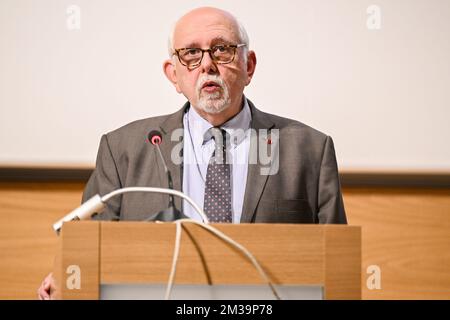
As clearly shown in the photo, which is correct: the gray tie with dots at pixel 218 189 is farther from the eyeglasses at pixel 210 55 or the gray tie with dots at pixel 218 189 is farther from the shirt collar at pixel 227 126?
the eyeglasses at pixel 210 55

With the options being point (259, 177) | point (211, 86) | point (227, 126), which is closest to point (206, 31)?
point (211, 86)

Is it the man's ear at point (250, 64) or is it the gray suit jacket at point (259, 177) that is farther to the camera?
the man's ear at point (250, 64)

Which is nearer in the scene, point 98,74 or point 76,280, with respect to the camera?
point 76,280

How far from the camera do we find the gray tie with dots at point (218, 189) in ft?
7.00

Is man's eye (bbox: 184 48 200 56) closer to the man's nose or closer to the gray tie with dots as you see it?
the man's nose

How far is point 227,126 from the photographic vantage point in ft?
7.81

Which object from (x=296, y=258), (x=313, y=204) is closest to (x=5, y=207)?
(x=313, y=204)

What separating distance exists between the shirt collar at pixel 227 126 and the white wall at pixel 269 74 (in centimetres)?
19

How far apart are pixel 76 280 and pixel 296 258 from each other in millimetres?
400

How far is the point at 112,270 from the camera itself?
1.29 m

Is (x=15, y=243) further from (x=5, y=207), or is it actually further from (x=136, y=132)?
(x=136, y=132)

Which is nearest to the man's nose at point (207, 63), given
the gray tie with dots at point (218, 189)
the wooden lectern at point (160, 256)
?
the gray tie with dots at point (218, 189)

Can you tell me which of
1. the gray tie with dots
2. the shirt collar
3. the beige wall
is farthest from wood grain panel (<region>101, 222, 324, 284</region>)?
the beige wall
